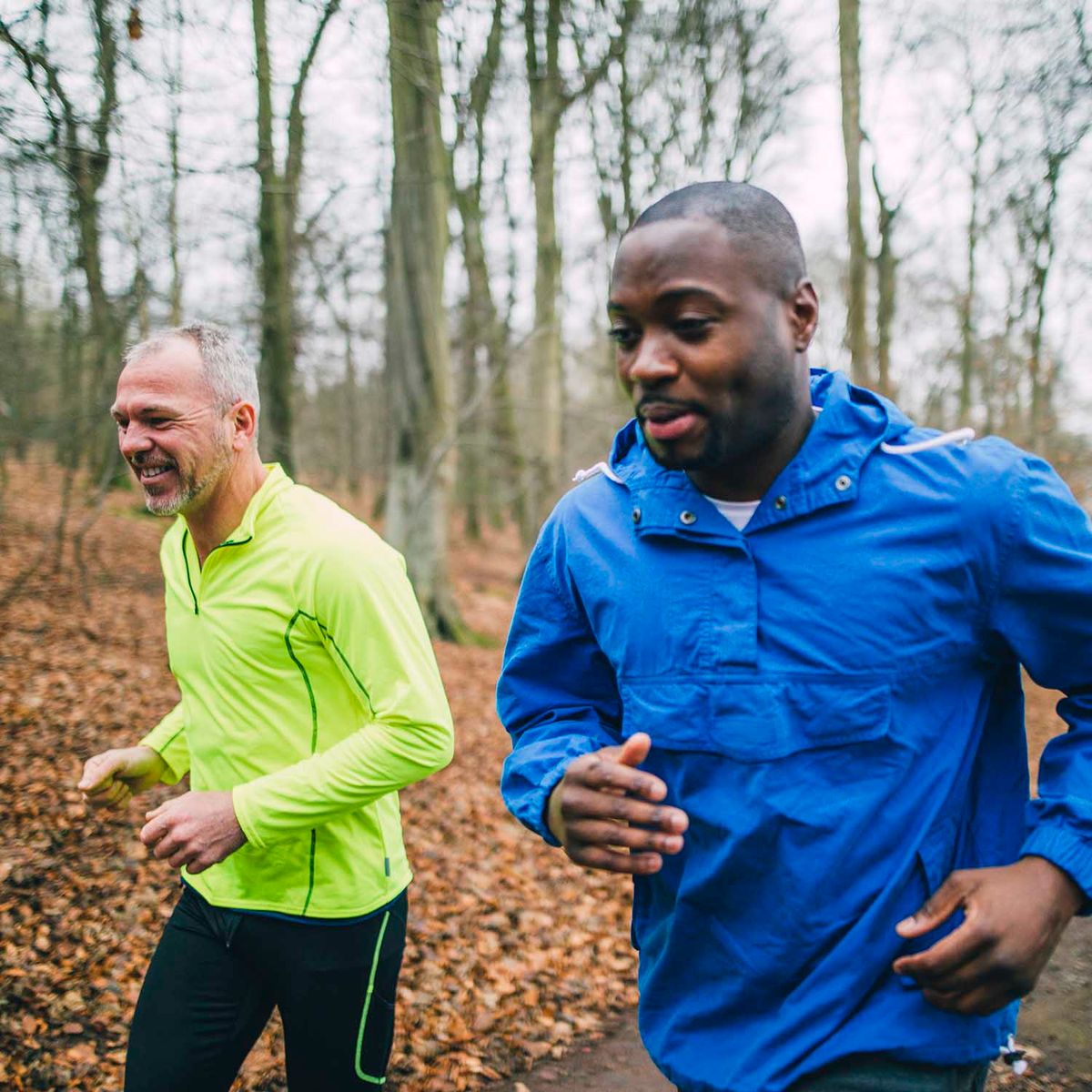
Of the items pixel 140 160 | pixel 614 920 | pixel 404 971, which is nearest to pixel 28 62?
pixel 140 160

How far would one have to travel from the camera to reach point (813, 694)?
1714 mm

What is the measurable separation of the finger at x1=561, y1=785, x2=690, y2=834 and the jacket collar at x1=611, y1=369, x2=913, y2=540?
0.49 meters

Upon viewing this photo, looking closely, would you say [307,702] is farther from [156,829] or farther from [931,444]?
[931,444]

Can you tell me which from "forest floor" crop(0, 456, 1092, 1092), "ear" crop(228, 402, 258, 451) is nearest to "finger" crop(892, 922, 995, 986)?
"ear" crop(228, 402, 258, 451)

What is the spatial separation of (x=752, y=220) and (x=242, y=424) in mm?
1619

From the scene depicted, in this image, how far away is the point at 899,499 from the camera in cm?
174

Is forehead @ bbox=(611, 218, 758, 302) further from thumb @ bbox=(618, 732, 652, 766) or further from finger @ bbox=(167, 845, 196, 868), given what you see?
finger @ bbox=(167, 845, 196, 868)

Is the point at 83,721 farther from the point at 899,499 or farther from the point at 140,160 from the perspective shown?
the point at 899,499

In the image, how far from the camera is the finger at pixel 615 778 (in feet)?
5.33

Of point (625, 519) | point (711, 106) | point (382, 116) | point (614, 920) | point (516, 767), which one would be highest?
point (711, 106)

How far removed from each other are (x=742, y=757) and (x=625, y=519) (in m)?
0.51

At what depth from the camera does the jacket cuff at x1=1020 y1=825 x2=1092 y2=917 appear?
1.59 metres

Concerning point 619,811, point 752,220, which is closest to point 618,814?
point 619,811

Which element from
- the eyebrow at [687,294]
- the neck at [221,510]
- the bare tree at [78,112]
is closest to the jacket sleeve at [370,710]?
the neck at [221,510]
